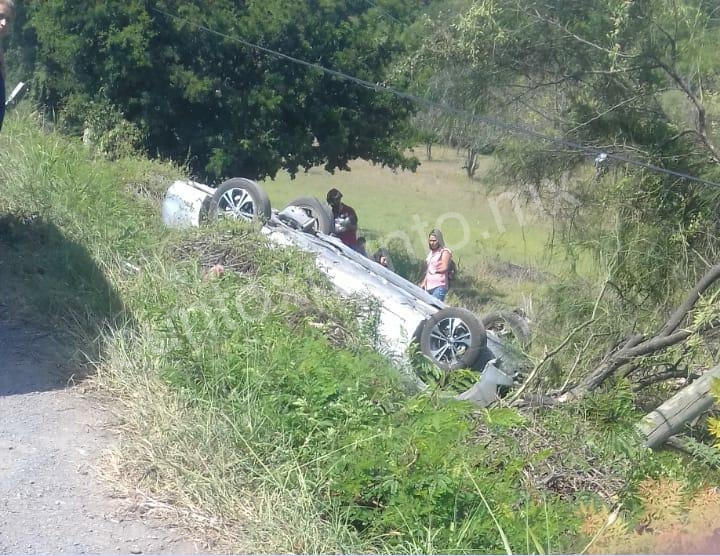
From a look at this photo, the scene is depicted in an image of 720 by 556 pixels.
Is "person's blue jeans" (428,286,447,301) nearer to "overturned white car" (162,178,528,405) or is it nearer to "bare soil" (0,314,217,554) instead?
"overturned white car" (162,178,528,405)

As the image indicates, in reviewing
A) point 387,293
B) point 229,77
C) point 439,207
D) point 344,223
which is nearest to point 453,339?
point 387,293

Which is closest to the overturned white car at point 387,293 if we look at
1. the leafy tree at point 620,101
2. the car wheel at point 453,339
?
the car wheel at point 453,339

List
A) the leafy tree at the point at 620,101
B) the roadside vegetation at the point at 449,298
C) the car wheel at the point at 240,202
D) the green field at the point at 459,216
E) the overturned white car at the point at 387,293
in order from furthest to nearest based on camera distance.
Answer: the green field at the point at 459,216 → the car wheel at the point at 240,202 → the leafy tree at the point at 620,101 → the overturned white car at the point at 387,293 → the roadside vegetation at the point at 449,298

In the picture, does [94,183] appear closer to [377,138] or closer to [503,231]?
[503,231]

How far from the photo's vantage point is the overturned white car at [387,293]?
8.30 metres

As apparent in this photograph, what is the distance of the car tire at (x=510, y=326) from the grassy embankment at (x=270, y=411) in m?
1.45

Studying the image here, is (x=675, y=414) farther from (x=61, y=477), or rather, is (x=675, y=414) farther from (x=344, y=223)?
(x=344, y=223)

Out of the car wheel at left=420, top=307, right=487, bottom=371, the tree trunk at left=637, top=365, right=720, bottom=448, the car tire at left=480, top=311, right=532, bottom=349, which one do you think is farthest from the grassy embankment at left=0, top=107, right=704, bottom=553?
the car tire at left=480, top=311, right=532, bottom=349

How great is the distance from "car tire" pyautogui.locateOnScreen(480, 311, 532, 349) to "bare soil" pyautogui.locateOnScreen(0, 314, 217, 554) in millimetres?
4165

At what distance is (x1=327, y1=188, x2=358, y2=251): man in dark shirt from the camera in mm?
13172

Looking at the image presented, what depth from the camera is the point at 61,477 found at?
523cm

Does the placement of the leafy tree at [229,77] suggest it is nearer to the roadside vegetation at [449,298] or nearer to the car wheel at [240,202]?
the roadside vegetation at [449,298]

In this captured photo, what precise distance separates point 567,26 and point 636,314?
2.98m

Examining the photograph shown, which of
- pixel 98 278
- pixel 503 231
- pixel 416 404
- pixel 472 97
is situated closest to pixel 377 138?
pixel 503 231
